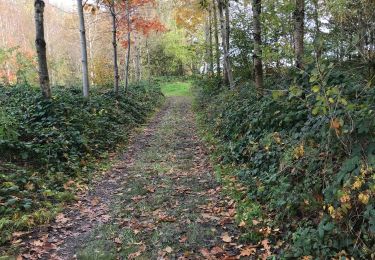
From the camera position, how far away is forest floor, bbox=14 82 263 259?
13.9 ft

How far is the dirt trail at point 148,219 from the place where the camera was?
14.0 ft

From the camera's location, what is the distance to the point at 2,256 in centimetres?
404

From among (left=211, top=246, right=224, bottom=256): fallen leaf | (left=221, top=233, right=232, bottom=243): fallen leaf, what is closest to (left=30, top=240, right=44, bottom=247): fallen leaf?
(left=211, top=246, right=224, bottom=256): fallen leaf

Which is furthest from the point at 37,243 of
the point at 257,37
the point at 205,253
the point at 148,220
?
the point at 257,37

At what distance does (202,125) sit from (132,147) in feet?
12.8

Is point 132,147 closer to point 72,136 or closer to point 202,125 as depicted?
point 72,136

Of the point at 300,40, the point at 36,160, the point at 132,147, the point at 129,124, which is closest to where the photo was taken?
the point at 36,160

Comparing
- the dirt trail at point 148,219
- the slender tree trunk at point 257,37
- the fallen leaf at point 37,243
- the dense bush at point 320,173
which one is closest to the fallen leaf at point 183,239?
the dirt trail at point 148,219

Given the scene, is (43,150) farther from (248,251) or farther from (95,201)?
(248,251)

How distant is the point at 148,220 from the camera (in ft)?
16.7

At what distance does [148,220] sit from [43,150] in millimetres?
3385

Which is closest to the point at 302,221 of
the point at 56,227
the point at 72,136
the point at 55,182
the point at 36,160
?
the point at 56,227

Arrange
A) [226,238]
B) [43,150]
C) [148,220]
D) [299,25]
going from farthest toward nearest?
[299,25] < [43,150] < [148,220] < [226,238]

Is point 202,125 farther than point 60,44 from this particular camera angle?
No
